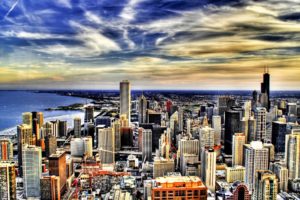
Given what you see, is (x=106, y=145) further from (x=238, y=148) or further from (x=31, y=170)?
(x=238, y=148)

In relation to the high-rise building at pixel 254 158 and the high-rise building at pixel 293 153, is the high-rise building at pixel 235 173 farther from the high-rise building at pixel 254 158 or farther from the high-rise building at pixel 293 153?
the high-rise building at pixel 293 153

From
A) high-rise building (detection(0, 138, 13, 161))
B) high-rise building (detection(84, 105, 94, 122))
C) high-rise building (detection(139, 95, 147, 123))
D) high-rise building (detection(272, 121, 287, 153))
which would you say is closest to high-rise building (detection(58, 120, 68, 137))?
high-rise building (detection(84, 105, 94, 122))

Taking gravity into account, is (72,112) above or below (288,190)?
above

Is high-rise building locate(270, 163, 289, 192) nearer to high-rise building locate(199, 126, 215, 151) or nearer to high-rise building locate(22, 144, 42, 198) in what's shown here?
high-rise building locate(199, 126, 215, 151)

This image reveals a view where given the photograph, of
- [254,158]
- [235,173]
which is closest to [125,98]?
[235,173]

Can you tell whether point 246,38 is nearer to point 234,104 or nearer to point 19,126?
point 234,104

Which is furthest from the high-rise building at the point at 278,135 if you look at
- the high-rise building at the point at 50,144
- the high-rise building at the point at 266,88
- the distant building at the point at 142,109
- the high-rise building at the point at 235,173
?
the high-rise building at the point at 50,144

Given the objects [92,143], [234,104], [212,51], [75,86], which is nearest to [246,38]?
[212,51]
